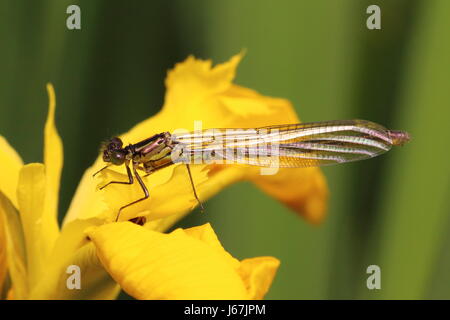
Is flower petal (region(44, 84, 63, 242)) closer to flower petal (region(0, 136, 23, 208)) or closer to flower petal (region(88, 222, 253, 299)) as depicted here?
flower petal (region(0, 136, 23, 208))

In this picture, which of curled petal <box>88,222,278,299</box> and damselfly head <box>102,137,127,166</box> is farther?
damselfly head <box>102,137,127,166</box>

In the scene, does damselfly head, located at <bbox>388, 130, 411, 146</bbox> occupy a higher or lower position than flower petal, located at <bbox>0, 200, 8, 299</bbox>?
higher

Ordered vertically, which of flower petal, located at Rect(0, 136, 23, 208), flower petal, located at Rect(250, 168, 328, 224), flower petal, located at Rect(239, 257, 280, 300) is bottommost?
flower petal, located at Rect(250, 168, 328, 224)

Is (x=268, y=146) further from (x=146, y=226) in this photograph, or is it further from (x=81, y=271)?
(x=81, y=271)

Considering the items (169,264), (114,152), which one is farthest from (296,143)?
(169,264)

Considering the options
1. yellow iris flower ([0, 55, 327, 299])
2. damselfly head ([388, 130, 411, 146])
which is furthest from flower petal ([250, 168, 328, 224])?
damselfly head ([388, 130, 411, 146])

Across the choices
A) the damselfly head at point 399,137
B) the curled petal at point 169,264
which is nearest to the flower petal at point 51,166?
the curled petal at point 169,264

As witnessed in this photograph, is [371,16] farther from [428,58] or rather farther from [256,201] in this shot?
[256,201]
